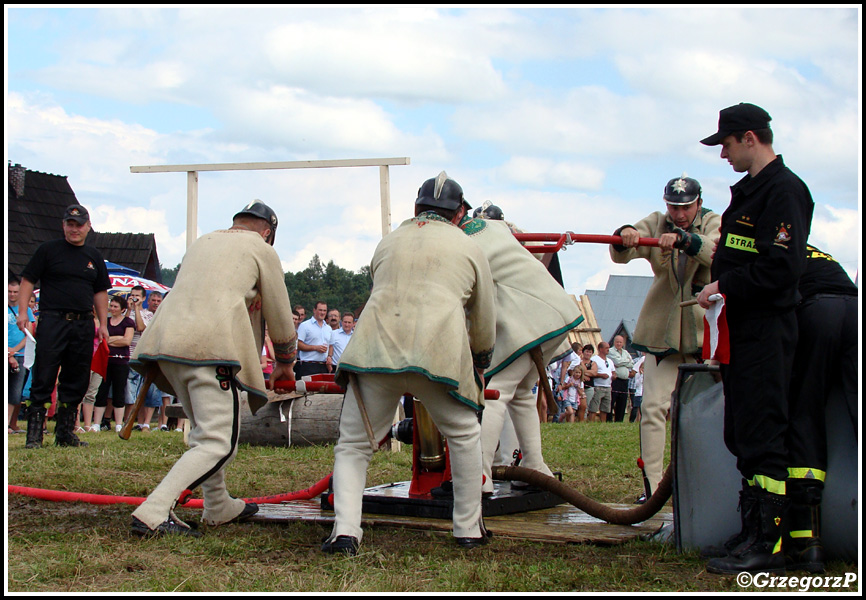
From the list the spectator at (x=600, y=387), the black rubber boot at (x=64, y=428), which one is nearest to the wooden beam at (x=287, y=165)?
the black rubber boot at (x=64, y=428)

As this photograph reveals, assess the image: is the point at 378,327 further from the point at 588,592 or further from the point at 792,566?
the point at 792,566

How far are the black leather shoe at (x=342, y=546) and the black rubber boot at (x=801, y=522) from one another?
1.91 m

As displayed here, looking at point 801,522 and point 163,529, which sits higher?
point 801,522

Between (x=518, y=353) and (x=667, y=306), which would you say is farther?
(x=667, y=306)

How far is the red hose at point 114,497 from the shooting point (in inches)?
231

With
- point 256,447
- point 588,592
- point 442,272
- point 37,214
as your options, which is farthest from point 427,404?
point 37,214

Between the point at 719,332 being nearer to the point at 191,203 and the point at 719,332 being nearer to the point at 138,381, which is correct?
the point at 191,203

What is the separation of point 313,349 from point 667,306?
7707 mm

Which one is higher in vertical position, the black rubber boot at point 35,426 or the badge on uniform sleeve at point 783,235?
the badge on uniform sleeve at point 783,235

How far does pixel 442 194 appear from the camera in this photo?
4762 mm

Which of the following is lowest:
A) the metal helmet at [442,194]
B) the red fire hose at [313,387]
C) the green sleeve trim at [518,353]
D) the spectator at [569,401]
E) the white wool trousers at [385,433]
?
the spectator at [569,401]

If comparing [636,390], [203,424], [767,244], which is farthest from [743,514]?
[636,390]

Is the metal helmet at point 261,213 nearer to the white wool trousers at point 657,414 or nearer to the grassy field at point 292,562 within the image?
the grassy field at point 292,562

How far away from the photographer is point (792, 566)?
394 cm
